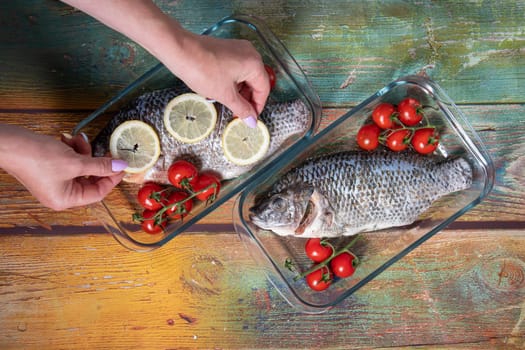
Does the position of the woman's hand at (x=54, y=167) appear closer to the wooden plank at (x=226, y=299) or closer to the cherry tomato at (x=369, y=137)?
the wooden plank at (x=226, y=299)

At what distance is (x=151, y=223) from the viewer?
5.11ft

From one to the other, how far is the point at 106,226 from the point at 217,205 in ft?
1.33

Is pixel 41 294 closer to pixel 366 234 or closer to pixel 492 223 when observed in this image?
pixel 366 234

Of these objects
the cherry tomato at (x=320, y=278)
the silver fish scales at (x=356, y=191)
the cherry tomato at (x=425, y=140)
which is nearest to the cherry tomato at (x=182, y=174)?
the silver fish scales at (x=356, y=191)

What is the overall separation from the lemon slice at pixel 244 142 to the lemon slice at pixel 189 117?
0.26 feet

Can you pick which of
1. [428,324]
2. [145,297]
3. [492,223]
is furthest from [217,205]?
[492,223]

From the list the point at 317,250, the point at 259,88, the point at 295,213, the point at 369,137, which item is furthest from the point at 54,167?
the point at 369,137

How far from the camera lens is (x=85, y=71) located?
1.67 m

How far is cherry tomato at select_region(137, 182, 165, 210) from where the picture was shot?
1.53 metres

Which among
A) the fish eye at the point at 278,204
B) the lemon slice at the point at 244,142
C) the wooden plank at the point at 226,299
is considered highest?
the lemon slice at the point at 244,142

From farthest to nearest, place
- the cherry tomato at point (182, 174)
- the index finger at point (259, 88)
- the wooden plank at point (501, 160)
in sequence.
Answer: the wooden plank at point (501, 160), the cherry tomato at point (182, 174), the index finger at point (259, 88)

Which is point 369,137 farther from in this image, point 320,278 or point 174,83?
point 174,83

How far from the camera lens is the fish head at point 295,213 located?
1.52 meters

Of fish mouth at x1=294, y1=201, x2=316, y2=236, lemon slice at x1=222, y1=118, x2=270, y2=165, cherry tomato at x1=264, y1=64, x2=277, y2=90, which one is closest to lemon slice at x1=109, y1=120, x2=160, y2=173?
lemon slice at x1=222, y1=118, x2=270, y2=165
